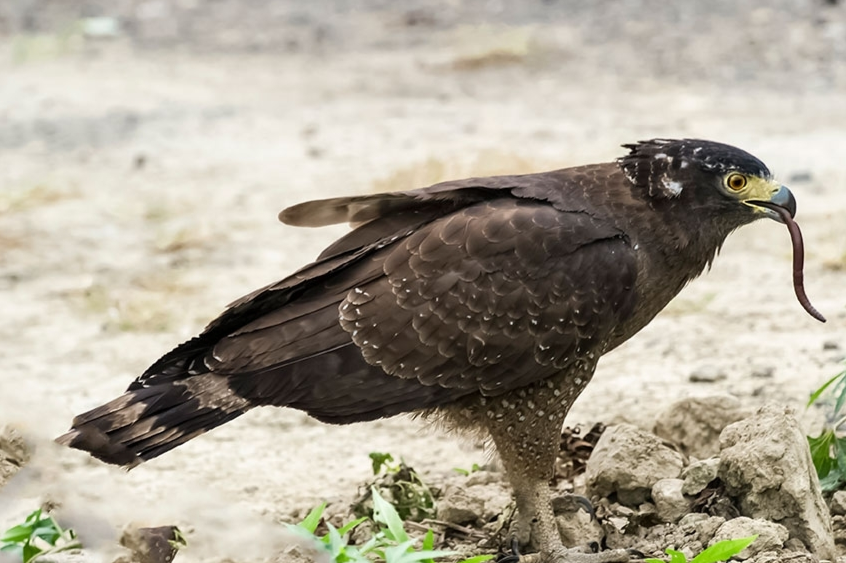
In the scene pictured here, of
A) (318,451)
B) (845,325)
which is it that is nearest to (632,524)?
(318,451)

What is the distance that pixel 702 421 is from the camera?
4.89m

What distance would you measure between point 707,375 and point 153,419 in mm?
2820

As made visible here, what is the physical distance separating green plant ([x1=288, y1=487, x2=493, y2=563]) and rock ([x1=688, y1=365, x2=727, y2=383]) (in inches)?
83.0

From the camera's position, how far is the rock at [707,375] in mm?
5773

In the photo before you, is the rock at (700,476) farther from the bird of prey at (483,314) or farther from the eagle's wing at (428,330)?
the eagle's wing at (428,330)

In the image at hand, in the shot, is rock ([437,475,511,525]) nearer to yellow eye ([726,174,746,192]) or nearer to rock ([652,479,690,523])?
rock ([652,479,690,523])

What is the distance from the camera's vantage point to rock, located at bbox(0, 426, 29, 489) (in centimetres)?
399

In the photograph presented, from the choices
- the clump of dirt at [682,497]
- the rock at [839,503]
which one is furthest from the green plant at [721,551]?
the rock at [839,503]

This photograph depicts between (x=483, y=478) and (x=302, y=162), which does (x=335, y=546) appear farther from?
(x=302, y=162)

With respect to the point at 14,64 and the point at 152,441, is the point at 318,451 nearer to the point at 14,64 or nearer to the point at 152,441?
the point at 152,441

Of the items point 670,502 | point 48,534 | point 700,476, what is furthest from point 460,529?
point 48,534

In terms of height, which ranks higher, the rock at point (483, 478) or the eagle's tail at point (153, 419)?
the eagle's tail at point (153, 419)

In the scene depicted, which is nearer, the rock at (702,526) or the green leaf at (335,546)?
the green leaf at (335,546)

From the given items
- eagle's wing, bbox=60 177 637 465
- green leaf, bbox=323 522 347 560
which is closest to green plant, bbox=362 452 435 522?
eagle's wing, bbox=60 177 637 465
